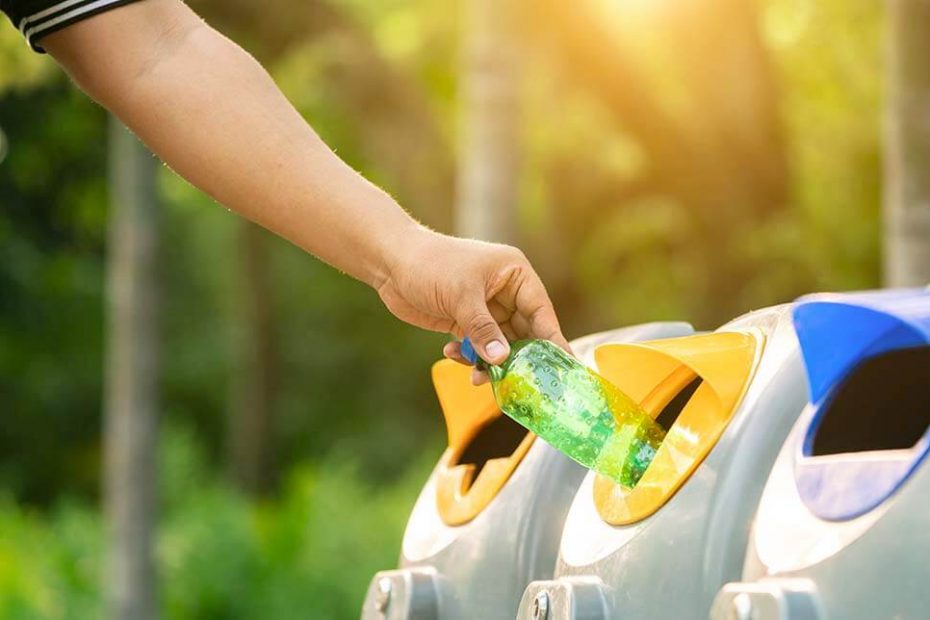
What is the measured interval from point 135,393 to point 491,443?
16.3ft

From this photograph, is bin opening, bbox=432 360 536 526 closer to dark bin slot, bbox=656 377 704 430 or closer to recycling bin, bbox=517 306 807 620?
dark bin slot, bbox=656 377 704 430

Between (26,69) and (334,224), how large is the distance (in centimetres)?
495

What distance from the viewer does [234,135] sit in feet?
7.05

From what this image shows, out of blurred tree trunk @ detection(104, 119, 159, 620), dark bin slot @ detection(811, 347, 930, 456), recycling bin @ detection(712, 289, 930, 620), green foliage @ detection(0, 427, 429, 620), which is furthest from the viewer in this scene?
green foliage @ detection(0, 427, 429, 620)

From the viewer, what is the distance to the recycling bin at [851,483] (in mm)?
1567

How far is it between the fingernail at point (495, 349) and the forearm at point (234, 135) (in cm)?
17

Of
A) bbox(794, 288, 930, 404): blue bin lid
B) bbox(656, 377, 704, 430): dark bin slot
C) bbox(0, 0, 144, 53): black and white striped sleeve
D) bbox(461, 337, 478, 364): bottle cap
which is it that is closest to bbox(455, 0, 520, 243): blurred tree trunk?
bbox(656, 377, 704, 430): dark bin slot

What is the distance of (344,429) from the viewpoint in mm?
22672

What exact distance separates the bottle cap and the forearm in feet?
0.47

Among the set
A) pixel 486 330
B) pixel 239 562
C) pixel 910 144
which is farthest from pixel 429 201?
pixel 486 330

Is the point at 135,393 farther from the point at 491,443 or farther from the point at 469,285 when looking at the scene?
the point at 469,285

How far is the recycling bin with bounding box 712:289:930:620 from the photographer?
1567 millimetres

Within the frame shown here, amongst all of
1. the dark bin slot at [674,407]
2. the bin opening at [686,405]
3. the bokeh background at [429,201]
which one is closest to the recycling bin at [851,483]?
the bin opening at [686,405]

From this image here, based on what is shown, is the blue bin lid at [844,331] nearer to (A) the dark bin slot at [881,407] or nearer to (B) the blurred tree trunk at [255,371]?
(A) the dark bin slot at [881,407]
